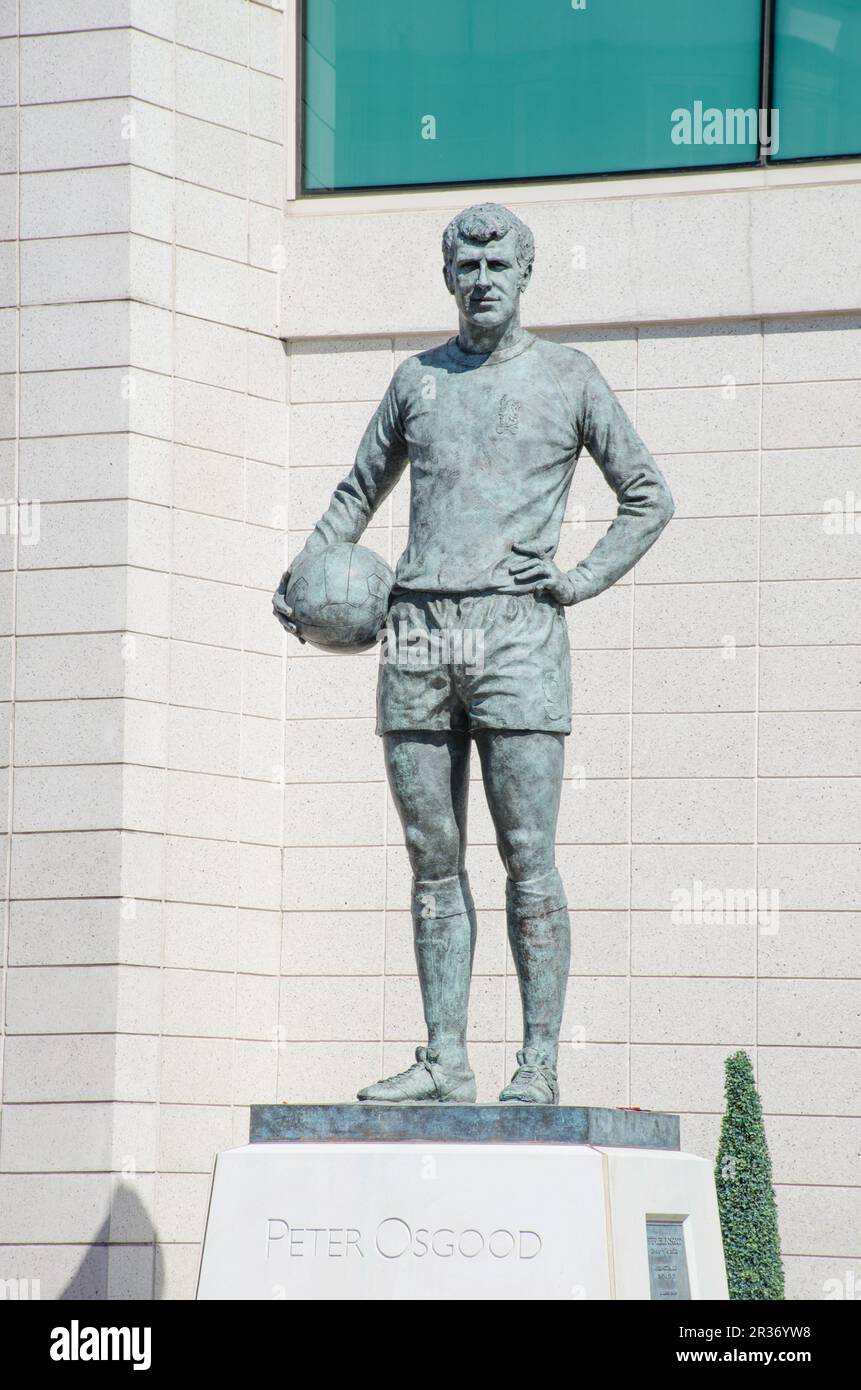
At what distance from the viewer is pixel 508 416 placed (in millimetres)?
6980

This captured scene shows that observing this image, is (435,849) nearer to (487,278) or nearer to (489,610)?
(489,610)

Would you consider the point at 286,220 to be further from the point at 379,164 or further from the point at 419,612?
the point at 419,612

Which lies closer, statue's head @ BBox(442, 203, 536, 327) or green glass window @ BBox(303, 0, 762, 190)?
statue's head @ BBox(442, 203, 536, 327)

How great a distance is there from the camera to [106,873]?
10.5 meters

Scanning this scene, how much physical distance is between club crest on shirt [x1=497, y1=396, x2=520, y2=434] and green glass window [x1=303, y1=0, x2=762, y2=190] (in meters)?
5.01

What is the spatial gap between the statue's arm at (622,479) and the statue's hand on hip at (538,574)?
0.18 meters

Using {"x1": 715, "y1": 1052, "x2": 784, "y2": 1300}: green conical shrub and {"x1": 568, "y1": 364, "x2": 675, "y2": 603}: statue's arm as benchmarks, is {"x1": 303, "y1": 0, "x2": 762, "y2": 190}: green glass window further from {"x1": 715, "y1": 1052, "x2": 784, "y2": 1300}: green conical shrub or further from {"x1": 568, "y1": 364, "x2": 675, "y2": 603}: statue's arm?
{"x1": 568, "y1": 364, "x2": 675, "y2": 603}: statue's arm

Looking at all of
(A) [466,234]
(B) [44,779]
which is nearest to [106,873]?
(B) [44,779]

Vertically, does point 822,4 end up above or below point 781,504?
above

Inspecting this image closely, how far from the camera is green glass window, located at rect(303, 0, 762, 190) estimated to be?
11656mm

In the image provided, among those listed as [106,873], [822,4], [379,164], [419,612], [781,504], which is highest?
[822,4]

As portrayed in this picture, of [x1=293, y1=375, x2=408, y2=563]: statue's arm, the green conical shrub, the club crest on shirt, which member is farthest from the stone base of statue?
the green conical shrub

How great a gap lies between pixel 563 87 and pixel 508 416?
5.45 meters

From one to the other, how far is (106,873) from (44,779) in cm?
56
